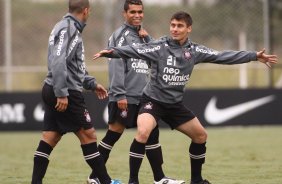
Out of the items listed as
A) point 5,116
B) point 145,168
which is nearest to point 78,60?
point 145,168

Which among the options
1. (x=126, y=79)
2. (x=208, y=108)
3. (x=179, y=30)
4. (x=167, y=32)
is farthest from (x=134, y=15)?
(x=167, y=32)

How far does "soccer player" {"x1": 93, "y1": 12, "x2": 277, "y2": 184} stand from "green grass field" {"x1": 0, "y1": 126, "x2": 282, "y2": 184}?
933mm

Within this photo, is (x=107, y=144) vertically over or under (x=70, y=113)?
under

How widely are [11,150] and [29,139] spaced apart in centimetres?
227

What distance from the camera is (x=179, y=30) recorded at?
343 inches

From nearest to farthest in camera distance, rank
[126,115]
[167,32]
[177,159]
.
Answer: [126,115]
[177,159]
[167,32]

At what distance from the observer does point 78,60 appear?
27.8 feet

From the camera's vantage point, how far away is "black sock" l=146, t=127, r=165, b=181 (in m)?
9.02

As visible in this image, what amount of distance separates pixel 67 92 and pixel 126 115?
1.32m

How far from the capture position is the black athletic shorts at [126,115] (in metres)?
9.40

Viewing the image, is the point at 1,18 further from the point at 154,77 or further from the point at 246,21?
the point at 154,77

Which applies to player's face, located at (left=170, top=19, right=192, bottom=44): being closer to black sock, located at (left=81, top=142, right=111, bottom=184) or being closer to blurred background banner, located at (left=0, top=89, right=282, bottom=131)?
black sock, located at (left=81, top=142, right=111, bottom=184)

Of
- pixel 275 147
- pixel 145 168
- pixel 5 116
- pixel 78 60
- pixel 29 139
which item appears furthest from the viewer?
pixel 5 116

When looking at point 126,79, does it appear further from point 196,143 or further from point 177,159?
point 177,159
